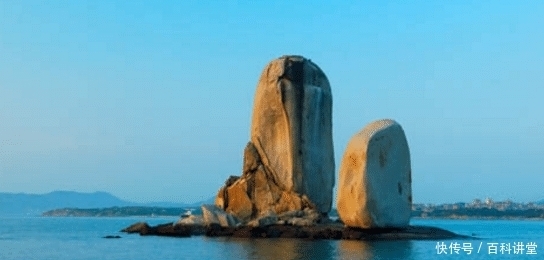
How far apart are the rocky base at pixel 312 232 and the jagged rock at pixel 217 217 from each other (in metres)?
0.41

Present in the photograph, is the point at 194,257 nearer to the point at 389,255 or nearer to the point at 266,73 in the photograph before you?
the point at 389,255

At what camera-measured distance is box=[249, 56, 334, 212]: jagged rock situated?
50.9 m

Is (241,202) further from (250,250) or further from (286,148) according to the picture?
(250,250)

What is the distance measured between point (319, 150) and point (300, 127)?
1919 millimetres

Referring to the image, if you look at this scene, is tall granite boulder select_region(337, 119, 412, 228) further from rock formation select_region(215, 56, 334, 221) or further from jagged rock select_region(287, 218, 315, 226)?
rock formation select_region(215, 56, 334, 221)

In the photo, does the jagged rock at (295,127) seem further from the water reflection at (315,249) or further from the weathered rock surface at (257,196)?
the water reflection at (315,249)

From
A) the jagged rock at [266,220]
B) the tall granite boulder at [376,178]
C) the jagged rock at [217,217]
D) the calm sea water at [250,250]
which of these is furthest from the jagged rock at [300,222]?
the tall granite boulder at [376,178]

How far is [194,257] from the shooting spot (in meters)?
36.7

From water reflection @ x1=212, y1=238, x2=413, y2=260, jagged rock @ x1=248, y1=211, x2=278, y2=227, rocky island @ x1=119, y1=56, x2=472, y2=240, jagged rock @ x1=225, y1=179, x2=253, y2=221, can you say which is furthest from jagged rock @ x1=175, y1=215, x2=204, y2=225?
water reflection @ x1=212, y1=238, x2=413, y2=260

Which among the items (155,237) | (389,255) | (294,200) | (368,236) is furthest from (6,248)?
(389,255)

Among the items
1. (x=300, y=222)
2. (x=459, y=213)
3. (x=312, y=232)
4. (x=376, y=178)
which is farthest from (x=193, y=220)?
(x=459, y=213)

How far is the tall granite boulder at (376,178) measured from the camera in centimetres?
4116

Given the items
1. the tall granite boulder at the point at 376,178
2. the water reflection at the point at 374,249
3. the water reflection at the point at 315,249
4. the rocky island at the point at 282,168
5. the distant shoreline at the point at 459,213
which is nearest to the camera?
the water reflection at the point at 374,249

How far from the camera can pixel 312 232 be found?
45875 mm
